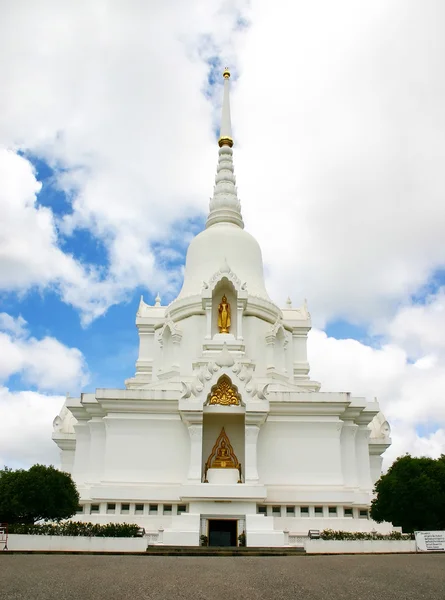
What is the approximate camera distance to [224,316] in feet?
89.6

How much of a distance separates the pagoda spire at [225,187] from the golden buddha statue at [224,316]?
7228 mm

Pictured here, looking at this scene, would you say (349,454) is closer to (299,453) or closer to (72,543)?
(299,453)

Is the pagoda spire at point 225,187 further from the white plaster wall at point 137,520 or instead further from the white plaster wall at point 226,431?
the white plaster wall at point 137,520

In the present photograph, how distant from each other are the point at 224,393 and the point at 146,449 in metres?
4.01

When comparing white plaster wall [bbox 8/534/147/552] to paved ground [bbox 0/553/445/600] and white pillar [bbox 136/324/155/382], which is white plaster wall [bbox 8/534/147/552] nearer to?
paved ground [bbox 0/553/445/600]

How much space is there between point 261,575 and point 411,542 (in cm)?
915

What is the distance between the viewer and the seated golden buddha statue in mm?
21734

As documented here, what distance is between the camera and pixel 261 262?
3278 centimetres

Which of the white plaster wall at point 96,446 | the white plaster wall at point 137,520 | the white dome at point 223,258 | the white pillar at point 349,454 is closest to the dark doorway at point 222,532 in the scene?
the white plaster wall at point 137,520

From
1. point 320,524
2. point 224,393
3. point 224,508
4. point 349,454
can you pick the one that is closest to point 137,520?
point 224,508

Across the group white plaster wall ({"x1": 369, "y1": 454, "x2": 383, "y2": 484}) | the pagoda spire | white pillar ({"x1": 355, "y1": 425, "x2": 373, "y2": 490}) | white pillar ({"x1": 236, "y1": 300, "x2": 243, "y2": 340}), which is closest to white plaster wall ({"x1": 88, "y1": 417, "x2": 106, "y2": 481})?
white pillar ({"x1": 236, "y1": 300, "x2": 243, "y2": 340})

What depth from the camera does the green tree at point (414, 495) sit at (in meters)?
18.7

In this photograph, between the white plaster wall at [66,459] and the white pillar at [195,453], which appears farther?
the white plaster wall at [66,459]

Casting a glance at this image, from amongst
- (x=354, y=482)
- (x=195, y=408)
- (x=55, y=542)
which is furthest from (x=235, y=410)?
(x=55, y=542)
